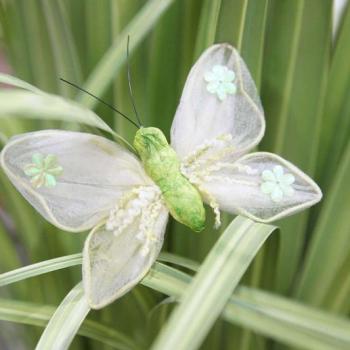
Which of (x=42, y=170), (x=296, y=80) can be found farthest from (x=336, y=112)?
(x=42, y=170)

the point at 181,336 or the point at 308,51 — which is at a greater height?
the point at 308,51

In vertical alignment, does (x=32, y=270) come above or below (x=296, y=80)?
below

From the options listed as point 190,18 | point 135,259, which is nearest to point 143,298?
point 135,259

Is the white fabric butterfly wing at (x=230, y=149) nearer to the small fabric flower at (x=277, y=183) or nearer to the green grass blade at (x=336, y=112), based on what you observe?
the small fabric flower at (x=277, y=183)

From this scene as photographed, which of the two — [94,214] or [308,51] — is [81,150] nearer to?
[94,214]

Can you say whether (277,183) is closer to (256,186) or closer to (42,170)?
(256,186)

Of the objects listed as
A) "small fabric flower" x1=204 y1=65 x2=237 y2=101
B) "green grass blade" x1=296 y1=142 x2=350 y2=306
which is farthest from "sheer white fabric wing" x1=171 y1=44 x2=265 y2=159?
"green grass blade" x1=296 y1=142 x2=350 y2=306

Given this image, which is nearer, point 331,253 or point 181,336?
point 181,336
